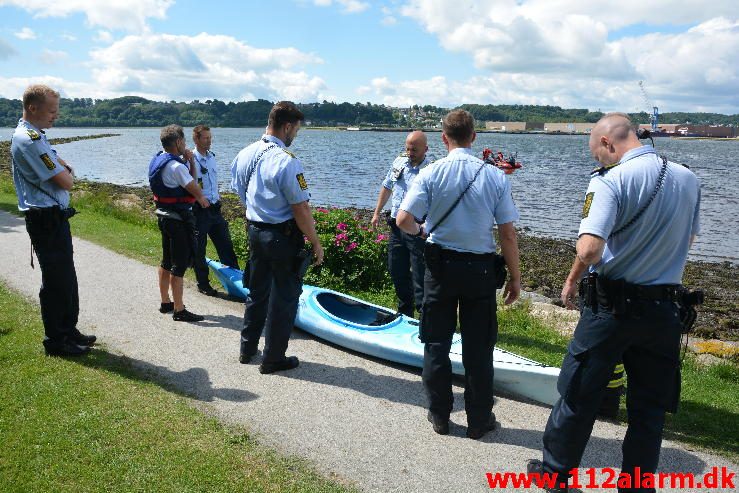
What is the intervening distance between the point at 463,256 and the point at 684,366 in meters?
3.85

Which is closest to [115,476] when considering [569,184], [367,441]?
[367,441]

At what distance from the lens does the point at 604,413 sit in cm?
484

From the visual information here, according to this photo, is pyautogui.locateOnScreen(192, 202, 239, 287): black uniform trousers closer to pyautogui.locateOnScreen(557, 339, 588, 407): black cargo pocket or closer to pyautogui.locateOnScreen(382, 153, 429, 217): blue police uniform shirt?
pyautogui.locateOnScreen(382, 153, 429, 217): blue police uniform shirt

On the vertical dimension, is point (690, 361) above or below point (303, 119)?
below

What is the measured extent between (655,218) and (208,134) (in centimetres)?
668

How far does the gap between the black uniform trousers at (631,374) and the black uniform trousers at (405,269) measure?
3245 millimetres

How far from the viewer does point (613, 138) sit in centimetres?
351

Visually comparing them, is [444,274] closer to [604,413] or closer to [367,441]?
[367,441]

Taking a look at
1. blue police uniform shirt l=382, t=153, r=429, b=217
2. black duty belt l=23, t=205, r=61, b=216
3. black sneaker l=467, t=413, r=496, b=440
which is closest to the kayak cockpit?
blue police uniform shirt l=382, t=153, r=429, b=217

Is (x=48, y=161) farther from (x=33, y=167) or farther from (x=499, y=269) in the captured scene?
(x=499, y=269)

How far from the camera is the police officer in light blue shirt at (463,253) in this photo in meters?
4.22

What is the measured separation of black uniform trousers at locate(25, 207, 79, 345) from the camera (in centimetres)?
535

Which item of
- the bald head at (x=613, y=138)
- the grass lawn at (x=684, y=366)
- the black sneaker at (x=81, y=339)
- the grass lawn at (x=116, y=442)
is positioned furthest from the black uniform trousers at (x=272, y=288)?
the bald head at (x=613, y=138)

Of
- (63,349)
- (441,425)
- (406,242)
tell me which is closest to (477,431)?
(441,425)
